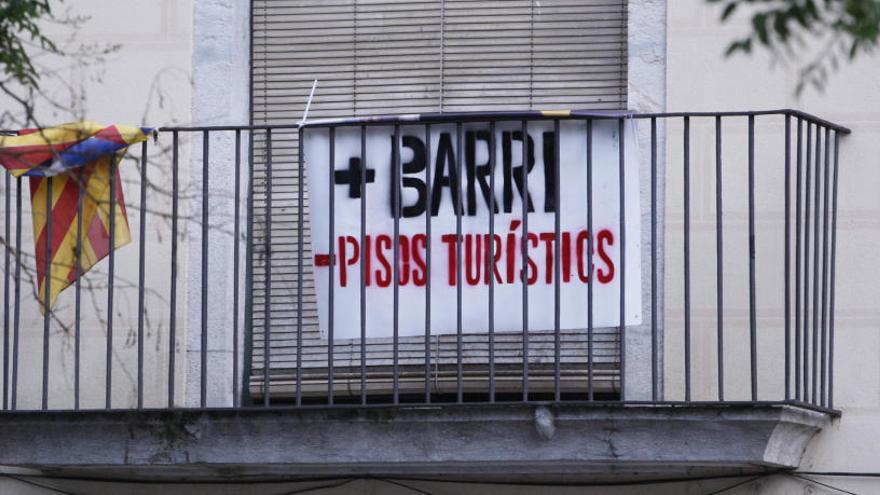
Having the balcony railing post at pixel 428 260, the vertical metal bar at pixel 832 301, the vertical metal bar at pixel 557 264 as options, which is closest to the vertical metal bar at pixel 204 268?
the balcony railing post at pixel 428 260

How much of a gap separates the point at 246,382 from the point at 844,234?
281cm

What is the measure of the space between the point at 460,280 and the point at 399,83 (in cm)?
140

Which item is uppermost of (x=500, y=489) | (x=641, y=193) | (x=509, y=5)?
(x=509, y=5)

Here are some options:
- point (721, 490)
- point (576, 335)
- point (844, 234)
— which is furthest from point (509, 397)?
point (844, 234)

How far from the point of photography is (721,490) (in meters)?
9.58

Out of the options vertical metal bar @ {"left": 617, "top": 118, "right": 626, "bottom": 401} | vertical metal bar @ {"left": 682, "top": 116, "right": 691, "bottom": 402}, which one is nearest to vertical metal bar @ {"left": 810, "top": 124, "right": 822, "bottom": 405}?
vertical metal bar @ {"left": 682, "top": 116, "right": 691, "bottom": 402}

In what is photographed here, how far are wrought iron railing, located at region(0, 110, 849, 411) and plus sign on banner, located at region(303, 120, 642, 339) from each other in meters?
0.01

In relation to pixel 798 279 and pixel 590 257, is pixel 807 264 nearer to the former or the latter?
pixel 798 279

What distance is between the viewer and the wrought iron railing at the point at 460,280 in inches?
362

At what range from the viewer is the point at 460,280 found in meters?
9.18

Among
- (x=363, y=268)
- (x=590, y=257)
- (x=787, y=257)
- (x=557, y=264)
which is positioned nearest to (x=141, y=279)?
(x=363, y=268)

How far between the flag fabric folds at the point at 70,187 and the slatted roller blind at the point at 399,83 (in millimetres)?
813

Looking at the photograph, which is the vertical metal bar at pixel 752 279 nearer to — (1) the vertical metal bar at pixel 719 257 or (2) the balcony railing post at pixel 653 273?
(1) the vertical metal bar at pixel 719 257

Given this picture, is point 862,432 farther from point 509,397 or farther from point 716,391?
point 509,397
